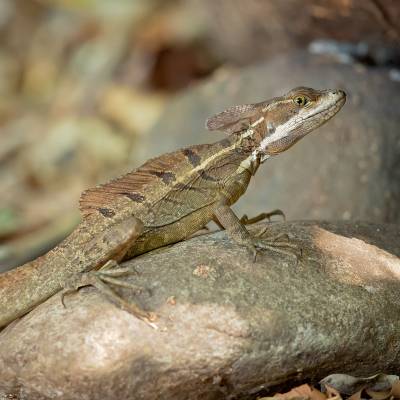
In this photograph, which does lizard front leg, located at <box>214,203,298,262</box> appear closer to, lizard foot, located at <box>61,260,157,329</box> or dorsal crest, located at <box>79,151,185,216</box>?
dorsal crest, located at <box>79,151,185,216</box>

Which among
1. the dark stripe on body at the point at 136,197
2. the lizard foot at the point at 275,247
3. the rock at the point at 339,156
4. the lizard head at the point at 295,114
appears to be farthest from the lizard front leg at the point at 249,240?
the rock at the point at 339,156

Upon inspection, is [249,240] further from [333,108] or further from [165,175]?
[333,108]

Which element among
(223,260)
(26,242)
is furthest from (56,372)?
(26,242)

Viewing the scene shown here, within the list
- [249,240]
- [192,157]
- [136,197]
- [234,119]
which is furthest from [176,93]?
[249,240]

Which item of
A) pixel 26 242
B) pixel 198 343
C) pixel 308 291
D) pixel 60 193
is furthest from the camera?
pixel 60 193

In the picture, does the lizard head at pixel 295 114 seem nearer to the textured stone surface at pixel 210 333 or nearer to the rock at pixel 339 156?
the textured stone surface at pixel 210 333

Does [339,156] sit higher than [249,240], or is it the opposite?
[249,240]

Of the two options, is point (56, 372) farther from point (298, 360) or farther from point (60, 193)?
point (60, 193)

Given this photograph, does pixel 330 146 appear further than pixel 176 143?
No
